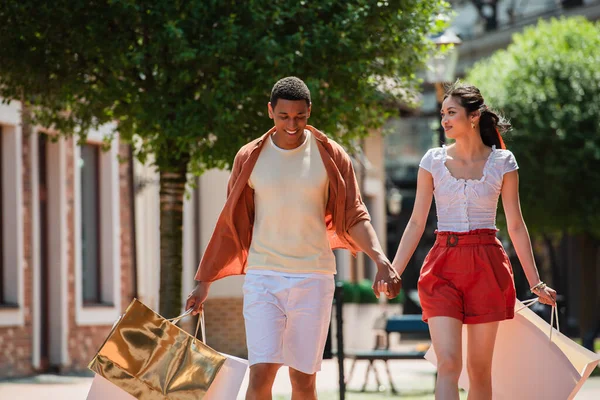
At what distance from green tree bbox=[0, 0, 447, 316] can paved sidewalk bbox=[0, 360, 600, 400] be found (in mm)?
3273

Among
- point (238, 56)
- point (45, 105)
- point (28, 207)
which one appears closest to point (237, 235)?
point (238, 56)

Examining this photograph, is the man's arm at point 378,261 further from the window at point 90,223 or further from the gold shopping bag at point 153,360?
the window at point 90,223

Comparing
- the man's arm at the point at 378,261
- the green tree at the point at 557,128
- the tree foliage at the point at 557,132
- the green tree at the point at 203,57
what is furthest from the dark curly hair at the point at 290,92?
the tree foliage at the point at 557,132

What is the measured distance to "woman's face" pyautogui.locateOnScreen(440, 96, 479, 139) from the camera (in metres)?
6.28

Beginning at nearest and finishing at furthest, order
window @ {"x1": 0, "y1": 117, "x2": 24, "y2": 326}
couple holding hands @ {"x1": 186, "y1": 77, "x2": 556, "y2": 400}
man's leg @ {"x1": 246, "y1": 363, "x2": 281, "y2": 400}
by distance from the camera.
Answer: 1. man's leg @ {"x1": 246, "y1": 363, "x2": 281, "y2": 400}
2. couple holding hands @ {"x1": 186, "y1": 77, "x2": 556, "y2": 400}
3. window @ {"x1": 0, "y1": 117, "x2": 24, "y2": 326}

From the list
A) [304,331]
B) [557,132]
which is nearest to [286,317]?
[304,331]

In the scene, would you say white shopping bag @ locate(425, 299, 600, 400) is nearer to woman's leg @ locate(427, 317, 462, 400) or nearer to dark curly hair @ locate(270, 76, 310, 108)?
woman's leg @ locate(427, 317, 462, 400)

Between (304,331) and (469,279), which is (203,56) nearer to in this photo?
(469,279)

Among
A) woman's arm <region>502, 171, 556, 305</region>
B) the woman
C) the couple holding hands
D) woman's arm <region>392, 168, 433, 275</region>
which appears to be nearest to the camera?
the couple holding hands

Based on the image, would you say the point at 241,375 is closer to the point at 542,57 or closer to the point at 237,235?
the point at 237,235

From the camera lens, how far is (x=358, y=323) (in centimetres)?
2331

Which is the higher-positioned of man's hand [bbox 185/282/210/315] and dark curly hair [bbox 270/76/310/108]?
dark curly hair [bbox 270/76/310/108]

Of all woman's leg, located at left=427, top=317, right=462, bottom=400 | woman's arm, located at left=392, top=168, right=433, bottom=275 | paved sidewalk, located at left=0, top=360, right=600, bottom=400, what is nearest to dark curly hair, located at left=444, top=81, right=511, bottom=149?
woman's arm, located at left=392, top=168, right=433, bottom=275

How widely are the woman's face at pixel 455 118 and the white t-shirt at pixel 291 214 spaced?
0.85 meters
